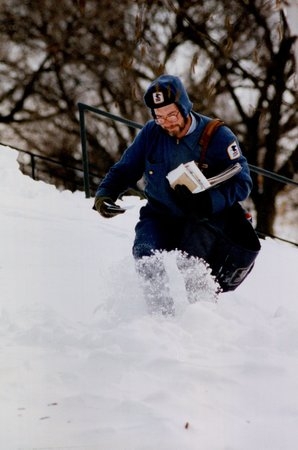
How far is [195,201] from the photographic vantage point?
12.3 feet

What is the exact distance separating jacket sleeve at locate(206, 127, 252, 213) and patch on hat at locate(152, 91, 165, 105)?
1.15 feet

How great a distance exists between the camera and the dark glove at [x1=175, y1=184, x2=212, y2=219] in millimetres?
3709

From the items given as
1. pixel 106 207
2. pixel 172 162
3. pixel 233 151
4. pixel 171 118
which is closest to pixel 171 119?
pixel 171 118

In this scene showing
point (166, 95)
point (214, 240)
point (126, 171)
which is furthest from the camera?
point (126, 171)

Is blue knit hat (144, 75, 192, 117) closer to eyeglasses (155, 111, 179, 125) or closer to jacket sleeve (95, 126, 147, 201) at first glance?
eyeglasses (155, 111, 179, 125)

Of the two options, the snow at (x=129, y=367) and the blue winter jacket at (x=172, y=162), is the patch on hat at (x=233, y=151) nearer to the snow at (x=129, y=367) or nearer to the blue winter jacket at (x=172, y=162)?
the blue winter jacket at (x=172, y=162)

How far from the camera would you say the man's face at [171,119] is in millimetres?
3746

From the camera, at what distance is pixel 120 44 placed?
17.9 m

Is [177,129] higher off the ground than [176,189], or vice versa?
[177,129]

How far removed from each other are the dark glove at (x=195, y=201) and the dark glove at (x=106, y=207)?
1.19 ft

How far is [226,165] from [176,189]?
30 centimetres

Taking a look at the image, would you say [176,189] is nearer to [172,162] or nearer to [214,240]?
[172,162]

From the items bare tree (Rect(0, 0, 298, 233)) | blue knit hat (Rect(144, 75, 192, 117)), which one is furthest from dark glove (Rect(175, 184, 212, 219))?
bare tree (Rect(0, 0, 298, 233))

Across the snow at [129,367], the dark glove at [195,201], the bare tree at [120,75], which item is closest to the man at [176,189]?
the dark glove at [195,201]
